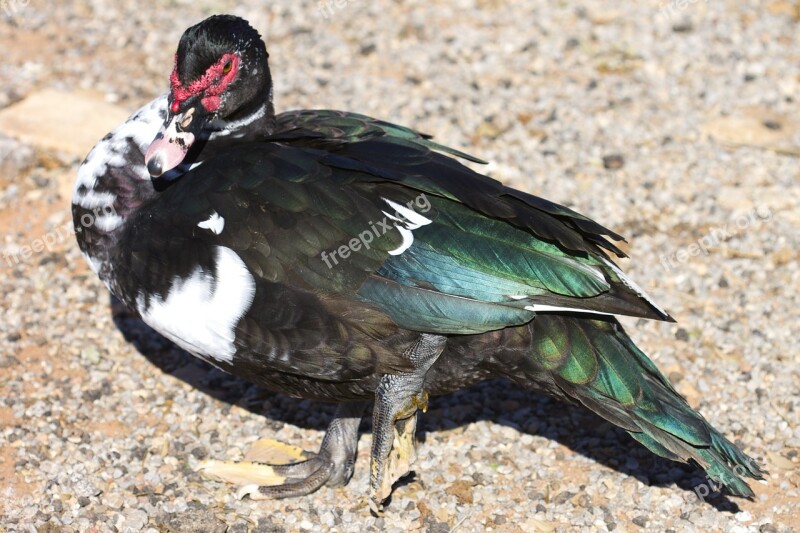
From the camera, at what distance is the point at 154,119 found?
445cm

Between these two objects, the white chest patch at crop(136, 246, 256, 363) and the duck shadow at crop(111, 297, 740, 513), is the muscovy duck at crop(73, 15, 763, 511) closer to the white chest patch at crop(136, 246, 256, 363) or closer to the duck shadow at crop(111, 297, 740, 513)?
the white chest patch at crop(136, 246, 256, 363)

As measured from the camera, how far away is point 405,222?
12.6ft

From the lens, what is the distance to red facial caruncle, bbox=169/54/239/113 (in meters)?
4.09

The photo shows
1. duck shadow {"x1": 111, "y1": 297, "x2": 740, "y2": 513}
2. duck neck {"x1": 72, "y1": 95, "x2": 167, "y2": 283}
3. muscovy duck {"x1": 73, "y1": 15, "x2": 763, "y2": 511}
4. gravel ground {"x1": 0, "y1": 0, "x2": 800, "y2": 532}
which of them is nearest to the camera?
muscovy duck {"x1": 73, "y1": 15, "x2": 763, "y2": 511}

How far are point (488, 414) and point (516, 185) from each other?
1.90 meters

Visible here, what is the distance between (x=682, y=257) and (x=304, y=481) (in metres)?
2.60

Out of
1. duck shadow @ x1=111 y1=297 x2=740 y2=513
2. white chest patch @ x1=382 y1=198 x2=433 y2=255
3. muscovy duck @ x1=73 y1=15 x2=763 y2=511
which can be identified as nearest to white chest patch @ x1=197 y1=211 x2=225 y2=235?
muscovy duck @ x1=73 y1=15 x2=763 y2=511

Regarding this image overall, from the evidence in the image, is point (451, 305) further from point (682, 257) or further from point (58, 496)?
point (682, 257)

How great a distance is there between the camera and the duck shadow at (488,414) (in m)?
4.48

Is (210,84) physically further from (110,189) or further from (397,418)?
(397,418)

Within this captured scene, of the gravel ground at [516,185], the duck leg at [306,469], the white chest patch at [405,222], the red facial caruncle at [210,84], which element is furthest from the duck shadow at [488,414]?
the red facial caruncle at [210,84]

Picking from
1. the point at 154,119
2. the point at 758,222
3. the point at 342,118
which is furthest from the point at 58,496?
the point at 758,222

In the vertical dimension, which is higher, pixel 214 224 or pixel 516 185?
pixel 214 224

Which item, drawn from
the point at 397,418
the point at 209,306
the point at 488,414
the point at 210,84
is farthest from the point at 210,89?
the point at 488,414
